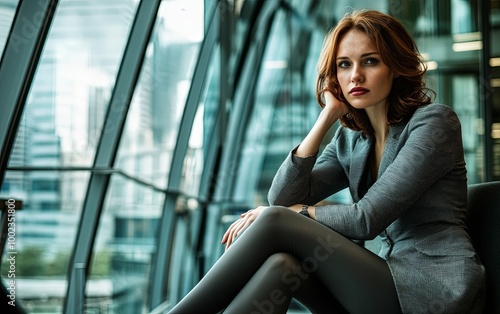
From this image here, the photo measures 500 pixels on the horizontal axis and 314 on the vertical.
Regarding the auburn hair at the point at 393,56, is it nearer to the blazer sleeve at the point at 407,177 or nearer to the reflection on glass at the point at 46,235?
the blazer sleeve at the point at 407,177

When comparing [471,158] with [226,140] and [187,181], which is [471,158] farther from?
[226,140]

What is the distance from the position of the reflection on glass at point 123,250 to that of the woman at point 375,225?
2596mm

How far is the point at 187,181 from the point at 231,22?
6.43ft

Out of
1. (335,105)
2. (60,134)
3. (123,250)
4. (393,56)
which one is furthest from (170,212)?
(393,56)

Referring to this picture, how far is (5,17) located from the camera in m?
3.29

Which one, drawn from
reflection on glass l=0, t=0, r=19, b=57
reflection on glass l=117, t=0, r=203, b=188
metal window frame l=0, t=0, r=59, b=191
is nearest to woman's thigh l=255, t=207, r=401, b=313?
metal window frame l=0, t=0, r=59, b=191

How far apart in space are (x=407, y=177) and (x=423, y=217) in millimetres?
137

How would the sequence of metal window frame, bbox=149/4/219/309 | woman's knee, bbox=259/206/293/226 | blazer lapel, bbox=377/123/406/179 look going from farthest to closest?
metal window frame, bbox=149/4/219/309 → blazer lapel, bbox=377/123/406/179 → woman's knee, bbox=259/206/293/226

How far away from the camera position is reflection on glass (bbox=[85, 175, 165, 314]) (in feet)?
15.0

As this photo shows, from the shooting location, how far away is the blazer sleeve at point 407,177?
6.27 feet

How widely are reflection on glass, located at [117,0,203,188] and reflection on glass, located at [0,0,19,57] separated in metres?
1.51

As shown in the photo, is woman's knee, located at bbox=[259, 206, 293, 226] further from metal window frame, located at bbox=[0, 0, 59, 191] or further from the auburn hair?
metal window frame, located at bbox=[0, 0, 59, 191]

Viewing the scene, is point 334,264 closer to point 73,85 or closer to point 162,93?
point 73,85

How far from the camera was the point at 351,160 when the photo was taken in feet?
7.32
